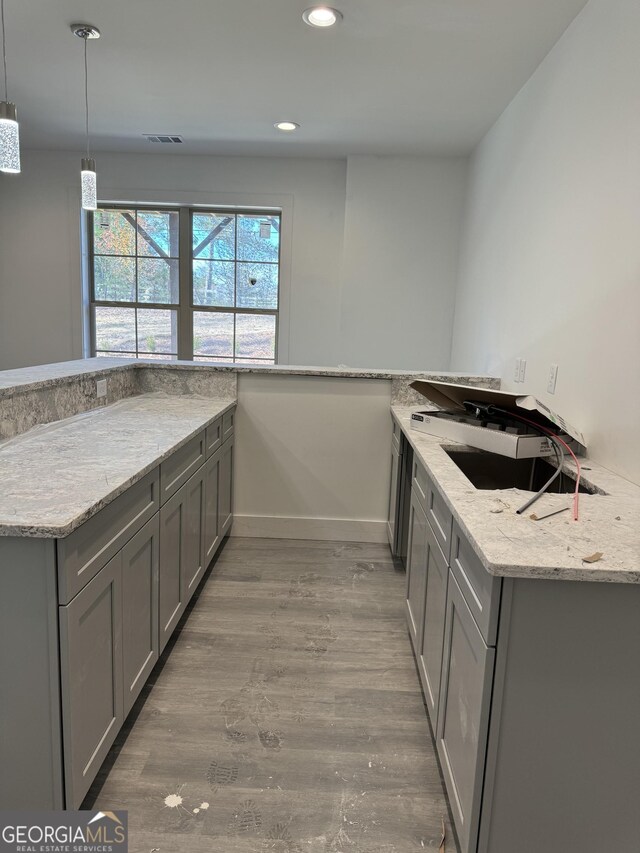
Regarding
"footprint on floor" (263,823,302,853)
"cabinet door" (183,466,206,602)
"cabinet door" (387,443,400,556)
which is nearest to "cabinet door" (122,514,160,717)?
"cabinet door" (183,466,206,602)

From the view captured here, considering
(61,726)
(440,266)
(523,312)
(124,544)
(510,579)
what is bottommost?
(61,726)

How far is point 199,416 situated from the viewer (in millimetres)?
2615

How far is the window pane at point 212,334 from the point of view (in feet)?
17.8

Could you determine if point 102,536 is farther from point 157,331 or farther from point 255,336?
point 157,331

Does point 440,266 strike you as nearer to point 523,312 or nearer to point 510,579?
point 523,312

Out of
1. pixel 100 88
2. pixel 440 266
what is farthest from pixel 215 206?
pixel 440 266

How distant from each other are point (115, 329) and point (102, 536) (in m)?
4.43

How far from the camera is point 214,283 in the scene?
5.37m

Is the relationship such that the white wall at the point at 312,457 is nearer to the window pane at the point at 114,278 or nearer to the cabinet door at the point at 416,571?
the cabinet door at the point at 416,571

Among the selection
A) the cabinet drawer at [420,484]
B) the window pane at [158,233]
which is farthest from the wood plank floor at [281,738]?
the window pane at [158,233]

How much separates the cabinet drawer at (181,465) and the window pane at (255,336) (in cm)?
303

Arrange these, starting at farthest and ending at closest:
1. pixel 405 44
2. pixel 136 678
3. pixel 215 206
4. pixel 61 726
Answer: pixel 215 206 < pixel 405 44 < pixel 136 678 < pixel 61 726

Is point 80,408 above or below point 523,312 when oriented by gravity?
below

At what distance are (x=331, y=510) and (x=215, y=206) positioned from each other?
10.5ft
